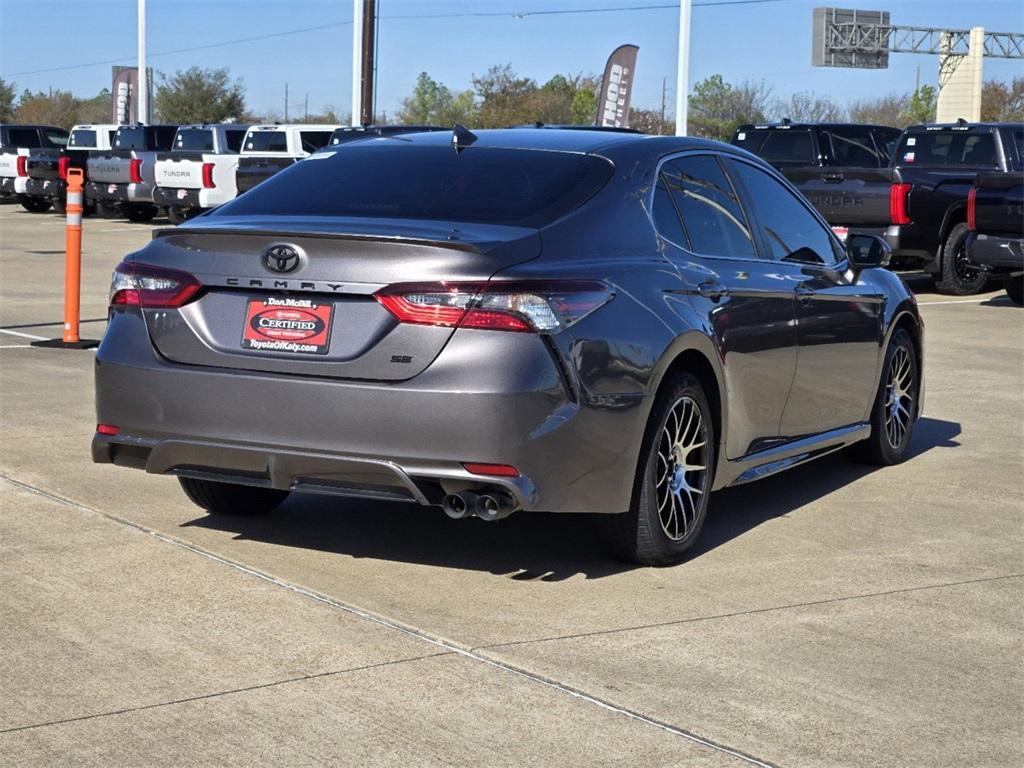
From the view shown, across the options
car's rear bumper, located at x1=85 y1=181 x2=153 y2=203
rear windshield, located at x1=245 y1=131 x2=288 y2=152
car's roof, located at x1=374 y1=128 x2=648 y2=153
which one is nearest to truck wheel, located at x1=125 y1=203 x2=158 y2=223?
car's rear bumper, located at x1=85 y1=181 x2=153 y2=203

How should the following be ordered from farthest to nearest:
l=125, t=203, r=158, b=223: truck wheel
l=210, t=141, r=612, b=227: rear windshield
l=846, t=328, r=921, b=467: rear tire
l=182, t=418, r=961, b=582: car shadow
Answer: l=125, t=203, r=158, b=223: truck wheel < l=846, t=328, r=921, b=467: rear tire < l=182, t=418, r=961, b=582: car shadow < l=210, t=141, r=612, b=227: rear windshield

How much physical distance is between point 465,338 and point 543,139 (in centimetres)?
159

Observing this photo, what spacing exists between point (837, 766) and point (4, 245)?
23175 millimetres

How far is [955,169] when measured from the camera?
19.7 meters

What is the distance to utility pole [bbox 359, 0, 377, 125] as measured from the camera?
133ft

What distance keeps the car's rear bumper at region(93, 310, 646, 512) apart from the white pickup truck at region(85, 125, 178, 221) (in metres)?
26.2

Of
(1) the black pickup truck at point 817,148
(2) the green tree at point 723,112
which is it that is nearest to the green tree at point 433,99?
(2) the green tree at point 723,112

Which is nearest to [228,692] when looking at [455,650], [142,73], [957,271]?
[455,650]

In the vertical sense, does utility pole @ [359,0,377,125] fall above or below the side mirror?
above

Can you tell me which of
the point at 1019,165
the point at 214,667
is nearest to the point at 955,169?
the point at 1019,165

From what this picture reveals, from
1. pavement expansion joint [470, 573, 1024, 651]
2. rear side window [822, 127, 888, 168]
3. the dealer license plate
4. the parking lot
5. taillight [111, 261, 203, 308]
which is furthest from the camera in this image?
rear side window [822, 127, 888, 168]

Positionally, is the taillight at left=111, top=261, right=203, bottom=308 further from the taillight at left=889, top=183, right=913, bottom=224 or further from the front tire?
the taillight at left=889, top=183, right=913, bottom=224

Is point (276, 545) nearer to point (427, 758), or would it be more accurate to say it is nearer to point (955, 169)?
point (427, 758)

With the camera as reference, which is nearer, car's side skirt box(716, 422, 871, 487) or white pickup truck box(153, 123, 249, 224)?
car's side skirt box(716, 422, 871, 487)
